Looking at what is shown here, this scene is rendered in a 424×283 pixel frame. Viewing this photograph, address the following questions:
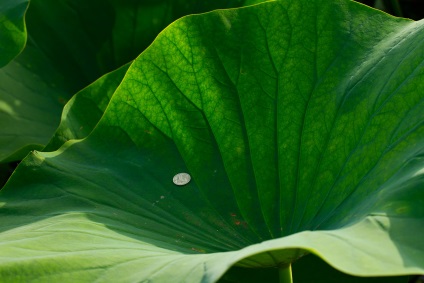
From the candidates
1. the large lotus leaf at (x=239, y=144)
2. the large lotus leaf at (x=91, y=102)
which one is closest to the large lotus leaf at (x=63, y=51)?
the large lotus leaf at (x=91, y=102)

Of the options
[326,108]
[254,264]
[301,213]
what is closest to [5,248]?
[254,264]

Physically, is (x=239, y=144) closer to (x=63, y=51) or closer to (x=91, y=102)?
(x=91, y=102)

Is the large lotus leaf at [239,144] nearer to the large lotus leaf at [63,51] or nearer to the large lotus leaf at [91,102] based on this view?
the large lotus leaf at [91,102]

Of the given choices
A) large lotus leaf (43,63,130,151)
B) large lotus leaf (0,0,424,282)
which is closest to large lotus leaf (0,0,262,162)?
large lotus leaf (43,63,130,151)

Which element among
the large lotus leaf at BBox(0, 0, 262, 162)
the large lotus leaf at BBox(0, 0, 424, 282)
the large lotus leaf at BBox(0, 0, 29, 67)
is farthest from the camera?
the large lotus leaf at BBox(0, 0, 262, 162)

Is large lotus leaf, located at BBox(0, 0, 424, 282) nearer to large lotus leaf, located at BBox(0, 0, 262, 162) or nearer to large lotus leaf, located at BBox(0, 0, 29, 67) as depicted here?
large lotus leaf, located at BBox(0, 0, 29, 67)

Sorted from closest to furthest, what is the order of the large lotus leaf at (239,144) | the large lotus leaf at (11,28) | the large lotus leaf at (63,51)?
the large lotus leaf at (239,144), the large lotus leaf at (11,28), the large lotus leaf at (63,51)

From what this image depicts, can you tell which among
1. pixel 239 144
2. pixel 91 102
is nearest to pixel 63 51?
pixel 91 102
